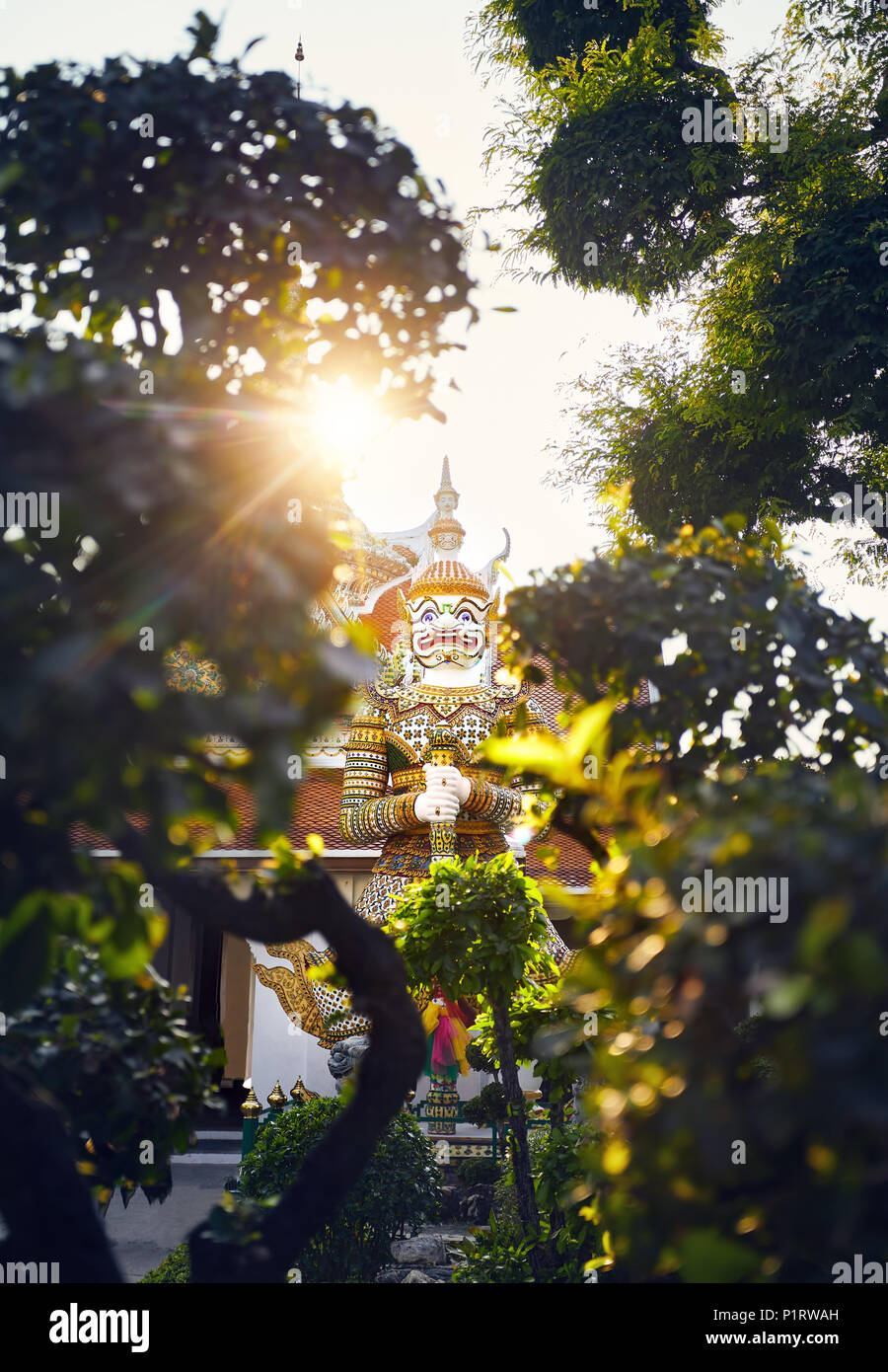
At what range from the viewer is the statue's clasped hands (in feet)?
23.0

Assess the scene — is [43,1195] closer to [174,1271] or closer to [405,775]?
[174,1271]

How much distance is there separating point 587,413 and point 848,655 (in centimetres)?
850

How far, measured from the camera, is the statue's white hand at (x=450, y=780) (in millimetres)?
7082

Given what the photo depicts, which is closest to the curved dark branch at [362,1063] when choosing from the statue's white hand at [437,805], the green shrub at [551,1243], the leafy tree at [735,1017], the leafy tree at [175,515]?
the leafy tree at [175,515]

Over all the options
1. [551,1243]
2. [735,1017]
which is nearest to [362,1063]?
[735,1017]

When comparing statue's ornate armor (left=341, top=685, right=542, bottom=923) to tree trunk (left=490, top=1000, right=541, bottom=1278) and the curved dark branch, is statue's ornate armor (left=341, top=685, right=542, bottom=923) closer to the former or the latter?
tree trunk (left=490, top=1000, right=541, bottom=1278)

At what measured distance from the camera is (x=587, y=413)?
10484mm

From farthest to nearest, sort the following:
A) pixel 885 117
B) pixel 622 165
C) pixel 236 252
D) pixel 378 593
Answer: pixel 378 593
pixel 622 165
pixel 885 117
pixel 236 252

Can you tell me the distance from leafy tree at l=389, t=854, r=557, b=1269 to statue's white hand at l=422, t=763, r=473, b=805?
1.93 meters

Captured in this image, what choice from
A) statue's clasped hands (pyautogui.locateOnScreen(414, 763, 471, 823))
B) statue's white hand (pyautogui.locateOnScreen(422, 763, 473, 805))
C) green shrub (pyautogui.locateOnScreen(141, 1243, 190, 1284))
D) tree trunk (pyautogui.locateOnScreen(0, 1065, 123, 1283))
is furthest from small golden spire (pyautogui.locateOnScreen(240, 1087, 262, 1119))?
tree trunk (pyautogui.locateOnScreen(0, 1065, 123, 1283))

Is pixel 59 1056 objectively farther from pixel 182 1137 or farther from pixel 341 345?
pixel 341 345

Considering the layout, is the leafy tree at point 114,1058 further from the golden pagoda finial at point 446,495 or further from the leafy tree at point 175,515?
the golden pagoda finial at point 446,495

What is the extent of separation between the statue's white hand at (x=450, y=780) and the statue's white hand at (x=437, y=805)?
0.10 feet
